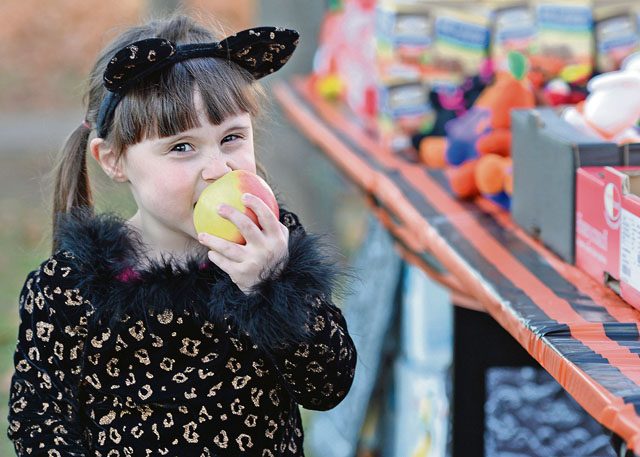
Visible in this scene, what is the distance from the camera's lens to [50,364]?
1884 mm

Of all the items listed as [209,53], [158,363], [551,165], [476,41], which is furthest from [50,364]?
[476,41]

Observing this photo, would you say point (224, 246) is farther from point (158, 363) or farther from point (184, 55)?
point (184, 55)

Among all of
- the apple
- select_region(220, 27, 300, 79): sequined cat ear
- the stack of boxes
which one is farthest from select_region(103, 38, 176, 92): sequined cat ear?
the stack of boxes

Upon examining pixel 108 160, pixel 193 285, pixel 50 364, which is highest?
pixel 108 160

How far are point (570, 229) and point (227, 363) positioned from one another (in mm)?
892

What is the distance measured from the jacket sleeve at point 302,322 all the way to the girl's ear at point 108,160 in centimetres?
33

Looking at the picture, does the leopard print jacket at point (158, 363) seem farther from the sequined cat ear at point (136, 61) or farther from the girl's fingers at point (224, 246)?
the sequined cat ear at point (136, 61)

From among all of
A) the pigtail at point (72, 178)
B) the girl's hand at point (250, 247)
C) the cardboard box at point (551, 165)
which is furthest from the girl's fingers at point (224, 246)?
the cardboard box at point (551, 165)

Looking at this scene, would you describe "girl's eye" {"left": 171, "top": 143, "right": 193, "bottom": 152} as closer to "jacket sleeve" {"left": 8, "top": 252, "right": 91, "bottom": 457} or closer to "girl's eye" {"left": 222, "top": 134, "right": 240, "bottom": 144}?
"girl's eye" {"left": 222, "top": 134, "right": 240, "bottom": 144}

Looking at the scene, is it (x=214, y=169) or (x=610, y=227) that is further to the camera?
(x=610, y=227)

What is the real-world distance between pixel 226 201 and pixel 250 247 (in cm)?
9

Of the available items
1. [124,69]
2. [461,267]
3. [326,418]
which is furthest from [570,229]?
[326,418]

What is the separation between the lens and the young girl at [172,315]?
1816 mm

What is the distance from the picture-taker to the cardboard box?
2.29 meters
